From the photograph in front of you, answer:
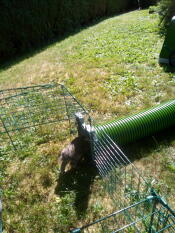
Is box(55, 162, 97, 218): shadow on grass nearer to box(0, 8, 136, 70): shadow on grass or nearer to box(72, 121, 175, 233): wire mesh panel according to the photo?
box(72, 121, 175, 233): wire mesh panel

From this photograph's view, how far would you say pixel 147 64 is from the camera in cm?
539

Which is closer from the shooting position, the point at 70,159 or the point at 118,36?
the point at 70,159

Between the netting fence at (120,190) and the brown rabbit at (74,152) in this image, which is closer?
the netting fence at (120,190)

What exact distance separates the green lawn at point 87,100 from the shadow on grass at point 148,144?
14mm

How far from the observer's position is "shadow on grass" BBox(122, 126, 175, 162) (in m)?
2.84

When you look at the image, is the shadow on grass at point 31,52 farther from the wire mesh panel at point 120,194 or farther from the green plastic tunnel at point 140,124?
the wire mesh panel at point 120,194

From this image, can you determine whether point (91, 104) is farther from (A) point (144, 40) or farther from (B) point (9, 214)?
(A) point (144, 40)

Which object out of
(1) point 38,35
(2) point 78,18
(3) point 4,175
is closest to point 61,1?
(2) point 78,18

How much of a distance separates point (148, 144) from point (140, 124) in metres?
0.32

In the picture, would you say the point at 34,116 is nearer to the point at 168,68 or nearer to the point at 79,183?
the point at 79,183

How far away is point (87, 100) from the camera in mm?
4227

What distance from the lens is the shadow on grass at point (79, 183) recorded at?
229 cm

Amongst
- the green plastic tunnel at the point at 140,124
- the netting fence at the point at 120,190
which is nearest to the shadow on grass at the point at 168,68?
the green plastic tunnel at the point at 140,124

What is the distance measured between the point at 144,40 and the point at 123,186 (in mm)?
5999
